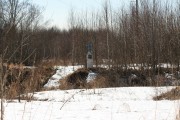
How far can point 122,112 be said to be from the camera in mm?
5070

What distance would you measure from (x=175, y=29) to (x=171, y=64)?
148 centimetres

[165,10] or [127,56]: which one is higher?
[165,10]

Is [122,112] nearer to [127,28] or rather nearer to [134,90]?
[134,90]

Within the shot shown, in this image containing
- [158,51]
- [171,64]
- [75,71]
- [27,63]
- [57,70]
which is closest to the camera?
[171,64]

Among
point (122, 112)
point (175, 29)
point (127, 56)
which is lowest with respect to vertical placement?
point (122, 112)

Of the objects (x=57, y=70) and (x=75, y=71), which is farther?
(x=57, y=70)

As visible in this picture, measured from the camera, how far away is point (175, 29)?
14.3 m

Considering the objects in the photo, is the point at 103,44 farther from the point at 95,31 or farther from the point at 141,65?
the point at 141,65

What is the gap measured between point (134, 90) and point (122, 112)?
3.80 m

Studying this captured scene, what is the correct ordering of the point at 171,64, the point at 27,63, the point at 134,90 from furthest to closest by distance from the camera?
the point at 27,63
the point at 171,64
the point at 134,90

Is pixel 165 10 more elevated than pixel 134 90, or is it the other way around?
pixel 165 10

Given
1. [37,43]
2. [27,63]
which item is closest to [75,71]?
[27,63]

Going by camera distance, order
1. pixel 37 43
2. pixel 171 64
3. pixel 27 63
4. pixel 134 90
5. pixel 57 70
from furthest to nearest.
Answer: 1. pixel 37 43
2. pixel 27 63
3. pixel 57 70
4. pixel 171 64
5. pixel 134 90

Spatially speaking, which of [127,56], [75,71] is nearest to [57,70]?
[75,71]
